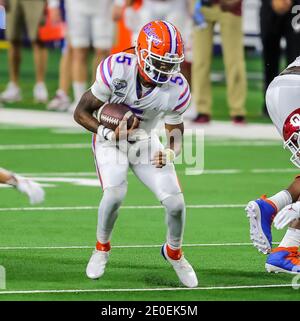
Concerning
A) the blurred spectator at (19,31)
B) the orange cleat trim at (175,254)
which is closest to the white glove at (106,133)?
the orange cleat trim at (175,254)

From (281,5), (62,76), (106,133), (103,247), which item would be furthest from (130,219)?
(62,76)

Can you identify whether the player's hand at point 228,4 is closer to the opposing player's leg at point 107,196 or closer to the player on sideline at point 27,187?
the opposing player's leg at point 107,196

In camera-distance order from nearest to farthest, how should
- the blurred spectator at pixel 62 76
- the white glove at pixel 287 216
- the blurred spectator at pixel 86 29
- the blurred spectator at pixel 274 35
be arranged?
the white glove at pixel 287 216, the blurred spectator at pixel 274 35, the blurred spectator at pixel 86 29, the blurred spectator at pixel 62 76

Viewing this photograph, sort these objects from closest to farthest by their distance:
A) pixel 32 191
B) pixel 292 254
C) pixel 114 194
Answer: pixel 32 191 → pixel 114 194 → pixel 292 254

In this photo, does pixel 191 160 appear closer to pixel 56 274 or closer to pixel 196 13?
pixel 196 13

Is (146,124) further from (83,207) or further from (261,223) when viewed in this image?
(83,207)

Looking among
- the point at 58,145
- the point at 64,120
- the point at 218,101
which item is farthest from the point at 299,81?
the point at 218,101

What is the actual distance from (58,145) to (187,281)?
271 inches

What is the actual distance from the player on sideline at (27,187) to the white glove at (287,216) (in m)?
1.47

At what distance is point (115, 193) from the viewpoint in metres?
8.29

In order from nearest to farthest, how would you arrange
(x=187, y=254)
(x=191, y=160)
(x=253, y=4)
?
(x=187, y=254) → (x=191, y=160) → (x=253, y=4)

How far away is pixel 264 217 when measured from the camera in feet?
27.8

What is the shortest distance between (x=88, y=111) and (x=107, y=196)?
63 centimetres

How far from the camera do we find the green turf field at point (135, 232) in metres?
8.05
